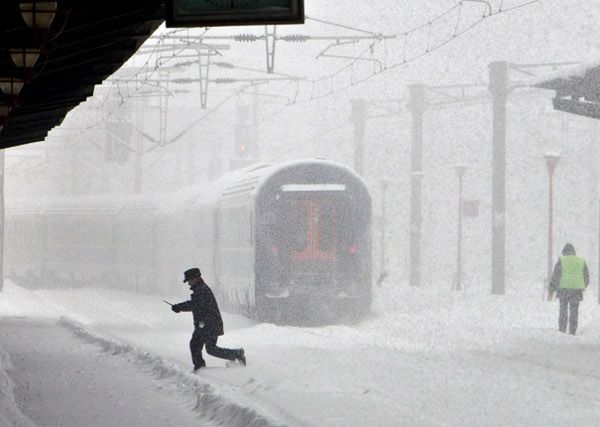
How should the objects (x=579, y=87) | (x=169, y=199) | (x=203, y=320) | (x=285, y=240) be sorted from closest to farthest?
(x=203, y=320), (x=579, y=87), (x=285, y=240), (x=169, y=199)

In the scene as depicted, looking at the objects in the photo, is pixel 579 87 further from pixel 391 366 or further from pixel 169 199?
pixel 169 199

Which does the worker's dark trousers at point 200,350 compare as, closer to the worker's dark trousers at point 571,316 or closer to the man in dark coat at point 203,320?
the man in dark coat at point 203,320

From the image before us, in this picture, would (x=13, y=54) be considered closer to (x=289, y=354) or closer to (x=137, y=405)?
(x=137, y=405)

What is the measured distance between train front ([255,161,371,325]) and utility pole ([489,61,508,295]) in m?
8.92

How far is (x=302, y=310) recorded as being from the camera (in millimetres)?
24484

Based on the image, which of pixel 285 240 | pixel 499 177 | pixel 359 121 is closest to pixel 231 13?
pixel 285 240

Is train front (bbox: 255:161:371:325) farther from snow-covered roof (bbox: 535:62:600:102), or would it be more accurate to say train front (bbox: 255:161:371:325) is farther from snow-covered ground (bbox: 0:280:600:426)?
snow-covered roof (bbox: 535:62:600:102)

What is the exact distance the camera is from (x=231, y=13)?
8.26 m

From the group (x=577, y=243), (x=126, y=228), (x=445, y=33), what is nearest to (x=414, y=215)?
(x=126, y=228)

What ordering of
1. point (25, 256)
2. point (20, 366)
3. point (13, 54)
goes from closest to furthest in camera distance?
point (13, 54) → point (20, 366) → point (25, 256)

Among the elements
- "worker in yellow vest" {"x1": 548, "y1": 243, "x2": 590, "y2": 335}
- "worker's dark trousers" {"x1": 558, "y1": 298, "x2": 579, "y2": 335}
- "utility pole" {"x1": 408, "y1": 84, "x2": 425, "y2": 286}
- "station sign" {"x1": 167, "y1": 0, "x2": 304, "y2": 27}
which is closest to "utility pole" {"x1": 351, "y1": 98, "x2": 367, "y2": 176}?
"utility pole" {"x1": 408, "y1": 84, "x2": 425, "y2": 286}

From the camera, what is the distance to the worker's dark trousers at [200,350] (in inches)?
614

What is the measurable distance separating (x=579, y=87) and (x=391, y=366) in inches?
205

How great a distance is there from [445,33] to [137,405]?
8094cm
